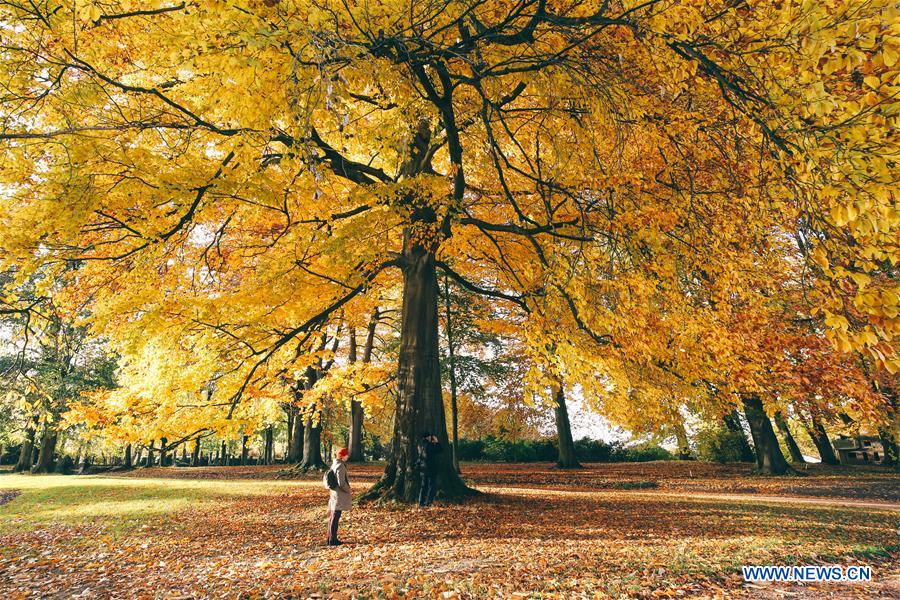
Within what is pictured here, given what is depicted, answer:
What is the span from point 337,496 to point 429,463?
299cm

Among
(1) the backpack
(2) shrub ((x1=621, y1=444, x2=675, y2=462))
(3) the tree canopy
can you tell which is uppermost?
(3) the tree canopy

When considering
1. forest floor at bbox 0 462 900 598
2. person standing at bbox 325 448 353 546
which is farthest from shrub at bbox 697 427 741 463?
person standing at bbox 325 448 353 546

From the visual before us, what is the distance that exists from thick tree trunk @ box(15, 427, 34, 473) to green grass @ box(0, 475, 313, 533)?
40.9 ft

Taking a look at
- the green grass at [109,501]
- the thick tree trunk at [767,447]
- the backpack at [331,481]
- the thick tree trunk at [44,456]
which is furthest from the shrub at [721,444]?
the thick tree trunk at [44,456]

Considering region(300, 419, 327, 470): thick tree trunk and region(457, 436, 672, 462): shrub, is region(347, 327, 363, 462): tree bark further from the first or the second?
region(457, 436, 672, 462): shrub

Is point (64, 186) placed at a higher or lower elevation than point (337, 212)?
lower

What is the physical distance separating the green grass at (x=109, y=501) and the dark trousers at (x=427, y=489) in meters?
6.08

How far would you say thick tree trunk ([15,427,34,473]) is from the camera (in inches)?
1128

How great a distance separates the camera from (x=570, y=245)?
9961 millimetres

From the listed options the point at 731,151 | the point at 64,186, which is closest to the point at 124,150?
the point at 64,186

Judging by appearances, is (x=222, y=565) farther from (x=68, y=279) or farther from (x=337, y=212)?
(x=337, y=212)

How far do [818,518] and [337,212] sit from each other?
12.3 meters

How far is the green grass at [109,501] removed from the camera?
10414 mm

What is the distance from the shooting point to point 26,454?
100 feet
